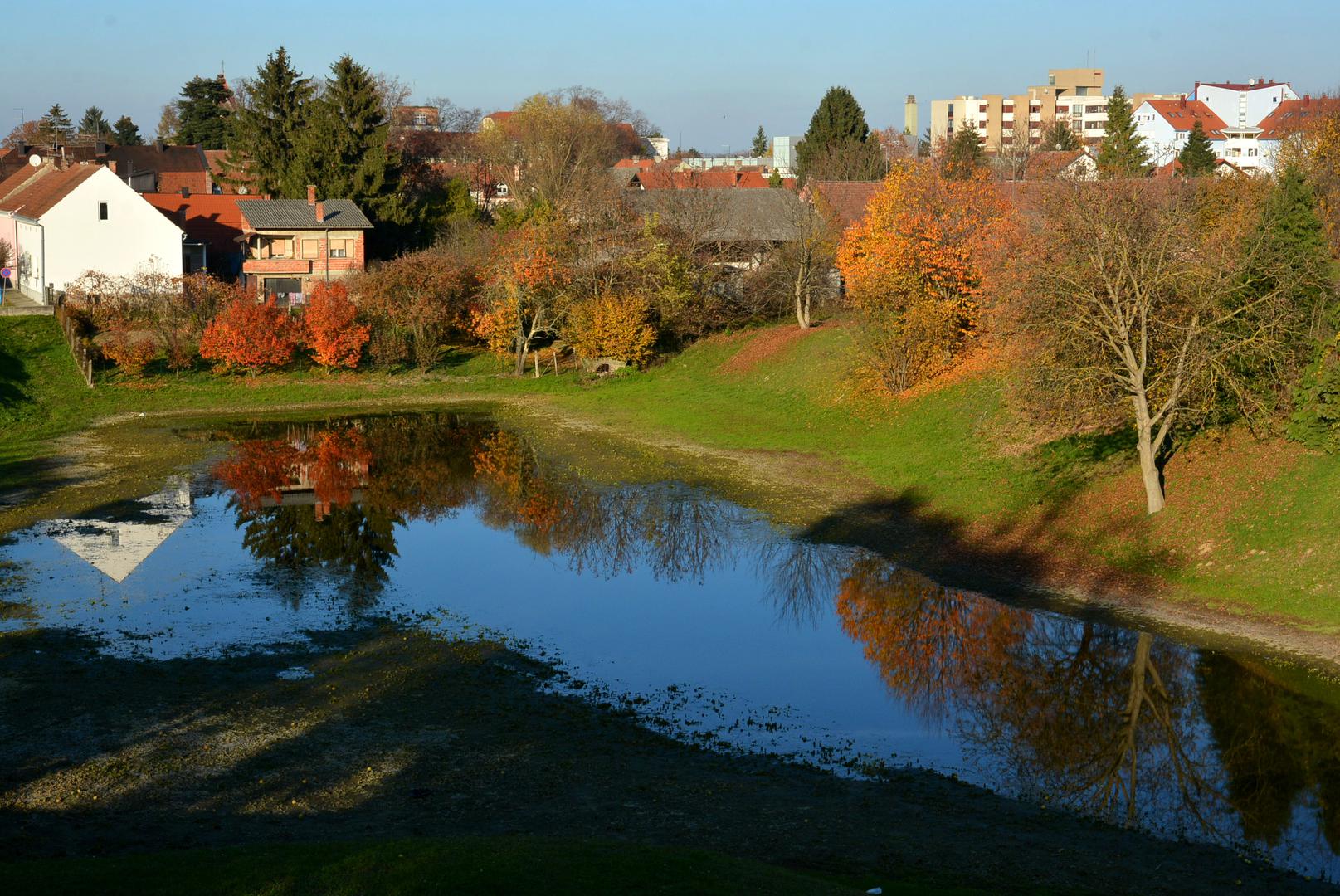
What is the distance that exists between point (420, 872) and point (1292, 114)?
4065 inches

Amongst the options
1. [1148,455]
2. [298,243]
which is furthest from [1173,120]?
[1148,455]

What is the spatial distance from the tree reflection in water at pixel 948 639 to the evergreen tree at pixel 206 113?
71.6 m

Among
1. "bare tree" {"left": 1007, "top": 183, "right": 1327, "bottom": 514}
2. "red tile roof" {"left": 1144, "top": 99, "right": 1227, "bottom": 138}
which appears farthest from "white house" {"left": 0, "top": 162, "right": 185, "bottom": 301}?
"red tile roof" {"left": 1144, "top": 99, "right": 1227, "bottom": 138}

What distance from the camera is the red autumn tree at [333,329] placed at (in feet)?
174

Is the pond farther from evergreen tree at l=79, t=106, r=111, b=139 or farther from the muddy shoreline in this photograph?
evergreen tree at l=79, t=106, r=111, b=139

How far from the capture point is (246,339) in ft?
170

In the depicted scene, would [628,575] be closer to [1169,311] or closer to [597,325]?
[1169,311]

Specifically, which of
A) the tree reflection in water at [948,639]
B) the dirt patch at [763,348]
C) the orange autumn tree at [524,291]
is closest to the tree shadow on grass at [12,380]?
the tree reflection in water at [948,639]

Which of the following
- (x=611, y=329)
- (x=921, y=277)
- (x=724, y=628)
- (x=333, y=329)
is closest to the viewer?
(x=724, y=628)

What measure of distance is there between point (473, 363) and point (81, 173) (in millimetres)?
25858

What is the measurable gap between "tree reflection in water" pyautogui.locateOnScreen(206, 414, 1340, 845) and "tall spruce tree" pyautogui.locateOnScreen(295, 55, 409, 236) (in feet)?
101

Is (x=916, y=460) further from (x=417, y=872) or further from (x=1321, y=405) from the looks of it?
(x=417, y=872)

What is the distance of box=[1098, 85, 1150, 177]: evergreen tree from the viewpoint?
70.4 meters

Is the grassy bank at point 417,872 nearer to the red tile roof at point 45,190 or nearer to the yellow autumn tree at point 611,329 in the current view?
the yellow autumn tree at point 611,329
